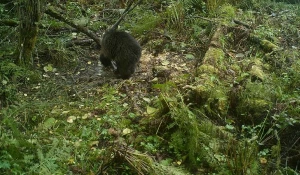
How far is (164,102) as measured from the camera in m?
4.10

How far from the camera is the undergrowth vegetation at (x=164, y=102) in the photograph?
11.7 ft

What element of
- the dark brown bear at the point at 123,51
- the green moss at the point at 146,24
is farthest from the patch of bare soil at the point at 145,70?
the green moss at the point at 146,24

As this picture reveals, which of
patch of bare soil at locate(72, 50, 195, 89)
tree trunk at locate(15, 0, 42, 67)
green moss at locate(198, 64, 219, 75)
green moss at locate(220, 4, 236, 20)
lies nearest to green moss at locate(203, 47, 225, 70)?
green moss at locate(198, 64, 219, 75)

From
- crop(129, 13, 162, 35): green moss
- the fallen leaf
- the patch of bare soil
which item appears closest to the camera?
the fallen leaf

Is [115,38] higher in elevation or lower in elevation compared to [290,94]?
higher

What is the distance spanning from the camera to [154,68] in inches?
223

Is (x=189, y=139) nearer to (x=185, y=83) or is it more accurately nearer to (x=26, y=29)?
(x=185, y=83)

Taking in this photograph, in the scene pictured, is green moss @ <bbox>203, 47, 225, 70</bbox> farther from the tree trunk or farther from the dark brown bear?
the tree trunk

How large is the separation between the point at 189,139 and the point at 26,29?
283 centimetres

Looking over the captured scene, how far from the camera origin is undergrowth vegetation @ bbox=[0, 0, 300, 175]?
140 inches

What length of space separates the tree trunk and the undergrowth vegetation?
22cm

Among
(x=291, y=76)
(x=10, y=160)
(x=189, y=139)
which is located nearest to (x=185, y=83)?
(x=189, y=139)

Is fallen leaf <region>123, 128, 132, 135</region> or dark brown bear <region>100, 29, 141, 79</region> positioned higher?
dark brown bear <region>100, 29, 141, 79</region>

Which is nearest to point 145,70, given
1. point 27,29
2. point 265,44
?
point 27,29
